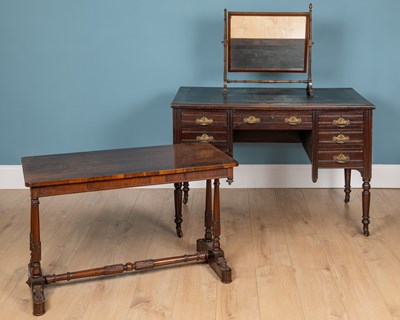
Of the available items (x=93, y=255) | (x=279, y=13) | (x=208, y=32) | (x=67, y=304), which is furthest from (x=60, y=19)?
(x=67, y=304)

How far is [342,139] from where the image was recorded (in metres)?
4.11

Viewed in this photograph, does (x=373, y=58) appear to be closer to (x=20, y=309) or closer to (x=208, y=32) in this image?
(x=208, y=32)

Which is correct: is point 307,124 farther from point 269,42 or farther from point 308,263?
point 308,263

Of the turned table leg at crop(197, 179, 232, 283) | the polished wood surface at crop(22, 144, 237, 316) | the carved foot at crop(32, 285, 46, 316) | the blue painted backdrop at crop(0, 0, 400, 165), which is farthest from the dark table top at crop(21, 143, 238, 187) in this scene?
the blue painted backdrop at crop(0, 0, 400, 165)

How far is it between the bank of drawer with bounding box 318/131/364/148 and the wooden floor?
18.9 inches

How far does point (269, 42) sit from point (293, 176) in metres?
0.97

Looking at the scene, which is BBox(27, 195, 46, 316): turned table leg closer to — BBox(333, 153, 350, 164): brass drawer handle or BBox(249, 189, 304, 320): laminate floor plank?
BBox(249, 189, 304, 320): laminate floor plank

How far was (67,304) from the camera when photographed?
10.8 ft

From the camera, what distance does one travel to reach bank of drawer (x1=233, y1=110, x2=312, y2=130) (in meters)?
4.14

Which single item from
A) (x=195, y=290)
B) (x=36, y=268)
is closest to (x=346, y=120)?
(x=195, y=290)

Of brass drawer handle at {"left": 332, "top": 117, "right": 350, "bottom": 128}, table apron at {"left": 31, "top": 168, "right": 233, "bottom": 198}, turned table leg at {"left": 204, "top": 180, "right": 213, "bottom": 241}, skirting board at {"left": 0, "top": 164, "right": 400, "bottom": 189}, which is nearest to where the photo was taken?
table apron at {"left": 31, "top": 168, "right": 233, "bottom": 198}

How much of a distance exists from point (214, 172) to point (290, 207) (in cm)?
130

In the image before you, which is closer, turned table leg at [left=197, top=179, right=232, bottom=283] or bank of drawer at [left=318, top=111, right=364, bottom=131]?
turned table leg at [left=197, top=179, right=232, bottom=283]

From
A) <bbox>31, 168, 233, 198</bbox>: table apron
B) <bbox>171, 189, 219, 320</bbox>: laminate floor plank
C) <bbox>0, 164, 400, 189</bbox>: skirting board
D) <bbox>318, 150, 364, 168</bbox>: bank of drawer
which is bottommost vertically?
<bbox>171, 189, 219, 320</bbox>: laminate floor plank
